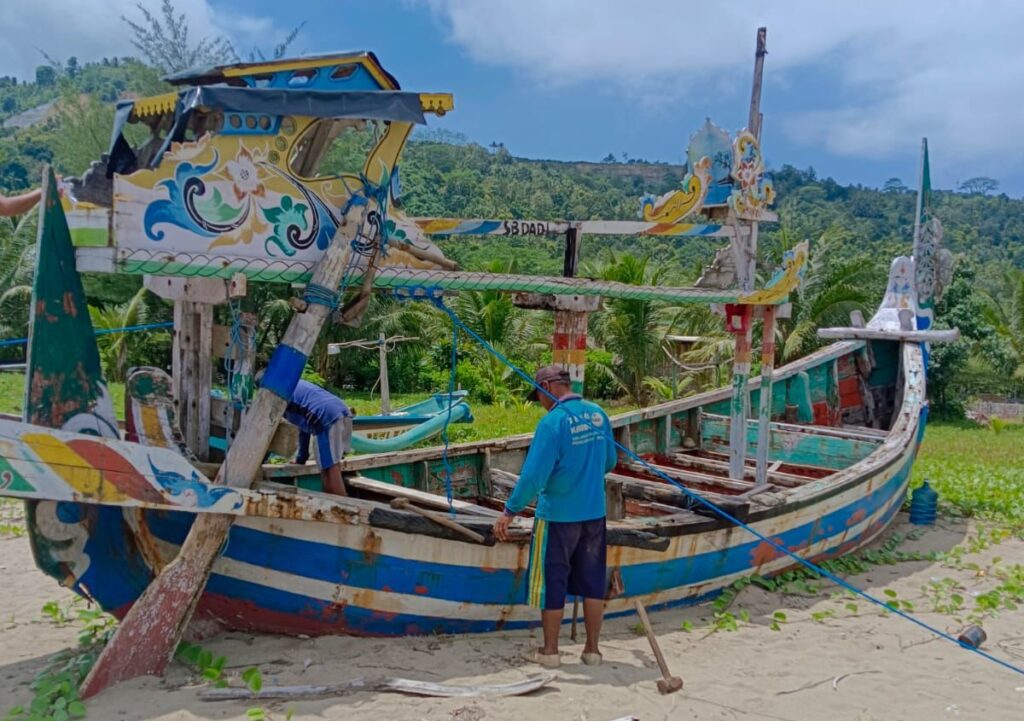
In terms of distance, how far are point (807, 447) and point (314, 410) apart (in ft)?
17.8

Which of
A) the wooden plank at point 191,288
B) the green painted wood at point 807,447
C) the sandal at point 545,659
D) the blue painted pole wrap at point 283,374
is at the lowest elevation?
the sandal at point 545,659

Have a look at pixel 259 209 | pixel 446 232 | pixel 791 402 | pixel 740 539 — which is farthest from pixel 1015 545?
pixel 259 209

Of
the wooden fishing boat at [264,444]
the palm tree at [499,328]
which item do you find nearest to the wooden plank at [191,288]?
the wooden fishing boat at [264,444]

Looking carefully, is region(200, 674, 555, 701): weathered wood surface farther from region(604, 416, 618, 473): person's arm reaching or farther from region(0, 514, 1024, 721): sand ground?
region(604, 416, 618, 473): person's arm reaching

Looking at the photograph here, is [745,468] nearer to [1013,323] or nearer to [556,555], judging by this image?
[556,555]

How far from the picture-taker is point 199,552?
14.8 feet

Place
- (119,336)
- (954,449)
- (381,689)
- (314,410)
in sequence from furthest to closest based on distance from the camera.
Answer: (119,336) → (954,449) → (314,410) → (381,689)

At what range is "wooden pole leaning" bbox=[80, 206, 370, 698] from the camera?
445cm

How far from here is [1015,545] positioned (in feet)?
27.8

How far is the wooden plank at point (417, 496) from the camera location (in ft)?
18.4

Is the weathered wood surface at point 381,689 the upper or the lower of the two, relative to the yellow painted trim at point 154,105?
lower

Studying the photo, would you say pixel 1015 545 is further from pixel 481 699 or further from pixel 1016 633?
pixel 481 699

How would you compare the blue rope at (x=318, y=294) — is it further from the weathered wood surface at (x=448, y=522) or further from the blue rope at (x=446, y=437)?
the weathered wood surface at (x=448, y=522)

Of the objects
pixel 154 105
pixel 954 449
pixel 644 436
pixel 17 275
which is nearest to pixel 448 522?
pixel 154 105
